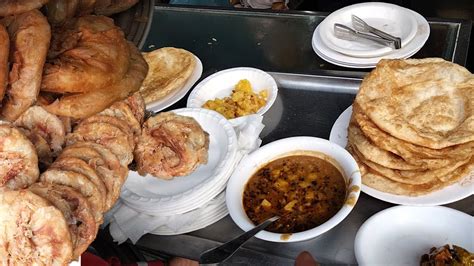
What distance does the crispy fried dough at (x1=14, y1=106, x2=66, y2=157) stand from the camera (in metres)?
Answer: 1.16

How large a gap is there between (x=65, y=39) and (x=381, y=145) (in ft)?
5.49

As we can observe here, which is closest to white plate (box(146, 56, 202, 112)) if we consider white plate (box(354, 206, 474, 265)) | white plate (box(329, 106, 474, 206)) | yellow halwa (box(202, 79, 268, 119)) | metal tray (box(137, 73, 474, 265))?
yellow halwa (box(202, 79, 268, 119))

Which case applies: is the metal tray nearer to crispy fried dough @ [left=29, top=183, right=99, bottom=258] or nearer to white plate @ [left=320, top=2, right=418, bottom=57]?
white plate @ [left=320, top=2, right=418, bottom=57]

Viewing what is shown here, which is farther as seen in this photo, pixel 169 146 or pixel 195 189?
pixel 195 189

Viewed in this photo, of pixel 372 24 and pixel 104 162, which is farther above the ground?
pixel 104 162

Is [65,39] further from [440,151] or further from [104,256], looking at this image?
[440,151]

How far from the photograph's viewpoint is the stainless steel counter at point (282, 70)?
2.34 metres

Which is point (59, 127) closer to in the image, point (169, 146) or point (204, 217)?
point (169, 146)

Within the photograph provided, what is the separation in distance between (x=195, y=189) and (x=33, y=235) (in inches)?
57.3

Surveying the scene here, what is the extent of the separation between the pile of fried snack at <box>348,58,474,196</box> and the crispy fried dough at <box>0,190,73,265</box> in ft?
5.73

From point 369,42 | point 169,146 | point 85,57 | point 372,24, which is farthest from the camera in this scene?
point 372,24

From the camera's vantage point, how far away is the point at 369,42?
336 cm

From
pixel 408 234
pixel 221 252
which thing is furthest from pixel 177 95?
pixel 408 234

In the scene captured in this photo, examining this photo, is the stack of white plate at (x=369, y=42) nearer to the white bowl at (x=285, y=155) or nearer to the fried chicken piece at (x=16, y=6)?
the white bowl at (x=285, y=155)
